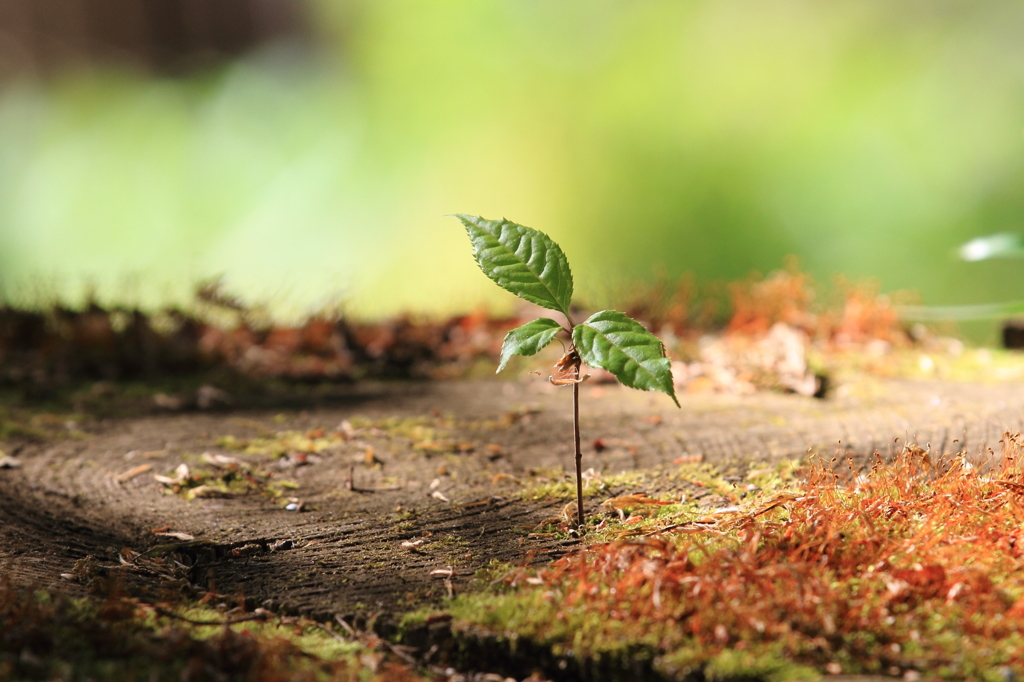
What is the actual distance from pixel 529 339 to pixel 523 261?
18 cm

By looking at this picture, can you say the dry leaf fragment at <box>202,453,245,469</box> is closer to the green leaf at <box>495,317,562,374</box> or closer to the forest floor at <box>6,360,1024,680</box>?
the forest floor at <box>6,360,1024,680</box>

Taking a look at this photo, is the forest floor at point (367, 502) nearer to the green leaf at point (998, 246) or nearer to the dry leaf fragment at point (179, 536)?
the dry leaf fragment at point (179, 536)

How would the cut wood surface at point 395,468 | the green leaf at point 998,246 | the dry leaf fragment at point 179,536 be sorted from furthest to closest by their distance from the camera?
the green leaf at point 998,246 → the dry leaf fragment at point 179,536 → the cut wood surface at point 395,468

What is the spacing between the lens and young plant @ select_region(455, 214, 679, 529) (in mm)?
1353

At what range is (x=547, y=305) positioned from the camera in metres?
1.45

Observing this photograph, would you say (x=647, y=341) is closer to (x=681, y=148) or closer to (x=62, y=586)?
(x=62, y=586)

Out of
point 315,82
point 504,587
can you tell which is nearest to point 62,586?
point 504,587

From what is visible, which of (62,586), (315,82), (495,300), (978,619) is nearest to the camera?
(978,619)

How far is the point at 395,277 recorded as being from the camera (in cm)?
678

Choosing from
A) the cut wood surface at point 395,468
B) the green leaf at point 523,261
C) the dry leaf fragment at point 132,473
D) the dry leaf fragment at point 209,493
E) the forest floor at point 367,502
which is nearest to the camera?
the forest floor at point 367,502

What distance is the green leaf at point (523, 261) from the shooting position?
57.2 inches

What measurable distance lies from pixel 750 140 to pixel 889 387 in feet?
12.2

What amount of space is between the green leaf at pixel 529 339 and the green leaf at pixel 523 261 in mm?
50

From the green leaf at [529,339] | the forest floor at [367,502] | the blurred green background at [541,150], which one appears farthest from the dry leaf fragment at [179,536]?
the blurred green background at [541,150]
